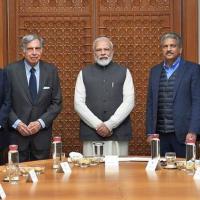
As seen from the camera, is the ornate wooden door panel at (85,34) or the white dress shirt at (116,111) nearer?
the white dress shirt at (116,111)

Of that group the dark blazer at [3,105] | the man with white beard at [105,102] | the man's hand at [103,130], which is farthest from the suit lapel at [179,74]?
the dark blazer at [3,105]

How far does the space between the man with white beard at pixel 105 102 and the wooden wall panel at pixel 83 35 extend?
1232mm

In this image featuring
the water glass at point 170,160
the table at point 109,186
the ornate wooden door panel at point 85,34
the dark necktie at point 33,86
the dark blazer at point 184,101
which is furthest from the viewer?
the ornate wooden door panel at point 85,34

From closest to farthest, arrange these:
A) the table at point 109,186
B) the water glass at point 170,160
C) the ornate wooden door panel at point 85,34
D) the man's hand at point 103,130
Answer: the table at point 109,186 < the water glass at point 170,160 < the man's hand at point 103,130 < the ornate wooden door panel at point 85,34

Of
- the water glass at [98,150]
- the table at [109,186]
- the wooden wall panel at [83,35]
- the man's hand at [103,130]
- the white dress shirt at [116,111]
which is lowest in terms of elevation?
the table at [109,186]

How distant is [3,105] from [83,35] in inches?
73.8

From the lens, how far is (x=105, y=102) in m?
5.25

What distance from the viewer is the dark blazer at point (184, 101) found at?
16.4 ft

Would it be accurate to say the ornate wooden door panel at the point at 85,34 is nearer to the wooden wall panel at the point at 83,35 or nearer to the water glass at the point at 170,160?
the wooden wall panel at the point at 83,35

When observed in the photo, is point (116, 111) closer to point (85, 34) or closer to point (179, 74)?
point (179, 74)

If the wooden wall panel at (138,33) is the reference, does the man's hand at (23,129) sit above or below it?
below

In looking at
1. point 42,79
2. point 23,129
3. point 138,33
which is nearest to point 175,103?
point 42,79

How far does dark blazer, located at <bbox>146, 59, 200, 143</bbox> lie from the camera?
499 cm

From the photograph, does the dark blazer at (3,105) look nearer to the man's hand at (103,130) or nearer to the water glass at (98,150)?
the man's hand at (103,130)
